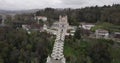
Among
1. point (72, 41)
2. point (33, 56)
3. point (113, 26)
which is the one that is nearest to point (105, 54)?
point (72, 41)

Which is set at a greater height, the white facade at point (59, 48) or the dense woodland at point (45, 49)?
the white facade at point (59, 48)

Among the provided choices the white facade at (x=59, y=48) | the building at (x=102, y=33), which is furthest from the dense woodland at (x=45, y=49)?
A: the white facade at (x=59, y=48)

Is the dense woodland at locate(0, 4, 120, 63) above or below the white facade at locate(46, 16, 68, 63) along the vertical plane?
below

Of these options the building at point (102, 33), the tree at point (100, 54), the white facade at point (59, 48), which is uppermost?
the white facade at point (59, 48)

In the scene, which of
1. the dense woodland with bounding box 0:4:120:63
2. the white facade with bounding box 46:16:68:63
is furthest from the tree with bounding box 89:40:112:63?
the white facade with bounding box 46:16:68:63

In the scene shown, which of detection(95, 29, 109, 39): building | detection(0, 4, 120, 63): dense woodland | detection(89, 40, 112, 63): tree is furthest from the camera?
detection(95, 29, 109, 39): building

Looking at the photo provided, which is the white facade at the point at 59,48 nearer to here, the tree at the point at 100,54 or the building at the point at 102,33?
the tree at the point at 100,54

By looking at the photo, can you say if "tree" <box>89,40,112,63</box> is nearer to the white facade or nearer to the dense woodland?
the dense woodland

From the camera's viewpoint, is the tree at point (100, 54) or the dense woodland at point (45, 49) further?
the tree at point (100, 54)

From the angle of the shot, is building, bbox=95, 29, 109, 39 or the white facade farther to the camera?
building, bbox=95, 29, 109, 39

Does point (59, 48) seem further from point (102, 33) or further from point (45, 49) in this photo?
point (102, 33)

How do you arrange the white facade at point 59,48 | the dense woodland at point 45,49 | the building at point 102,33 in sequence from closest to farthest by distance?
the white facade at point 59,48 < the dense woodland at point 45,49 < the building at point 102,33

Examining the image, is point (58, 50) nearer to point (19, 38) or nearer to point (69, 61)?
point (69, 61)
